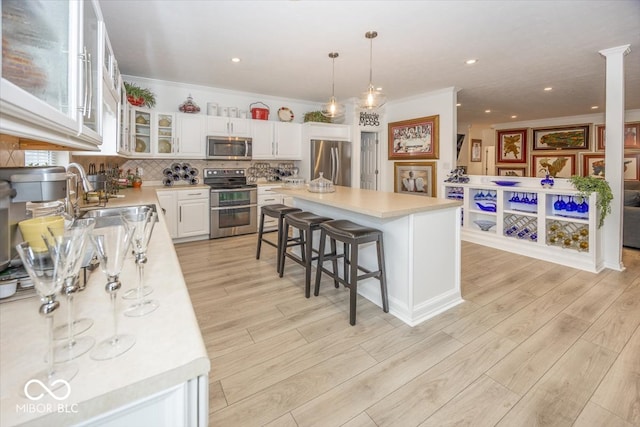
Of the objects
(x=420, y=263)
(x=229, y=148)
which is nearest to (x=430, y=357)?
(x=420, y=263)

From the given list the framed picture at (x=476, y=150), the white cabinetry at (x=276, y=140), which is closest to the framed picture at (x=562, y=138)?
the framed picture at (x=476, y=150)

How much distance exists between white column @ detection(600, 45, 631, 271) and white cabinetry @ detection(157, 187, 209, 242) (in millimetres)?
5227

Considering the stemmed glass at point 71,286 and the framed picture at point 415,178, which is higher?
the framed picture at point 415,178

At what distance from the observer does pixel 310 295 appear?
9.40ft

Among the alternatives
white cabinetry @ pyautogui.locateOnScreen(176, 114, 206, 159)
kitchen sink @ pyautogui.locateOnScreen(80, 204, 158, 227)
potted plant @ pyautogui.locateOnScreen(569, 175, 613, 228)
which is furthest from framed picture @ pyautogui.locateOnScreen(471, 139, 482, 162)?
kitchen sink @ pyautogui.locateOnScreen(80, 204, 158, 227)

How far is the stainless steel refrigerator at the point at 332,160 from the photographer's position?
18.8ft

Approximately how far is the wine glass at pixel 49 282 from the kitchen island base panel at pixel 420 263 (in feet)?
6.83

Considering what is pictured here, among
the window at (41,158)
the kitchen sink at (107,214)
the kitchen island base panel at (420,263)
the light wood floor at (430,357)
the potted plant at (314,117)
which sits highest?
the potted plant at (314,117)

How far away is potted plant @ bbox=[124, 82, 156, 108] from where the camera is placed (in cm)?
423

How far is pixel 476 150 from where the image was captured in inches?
403

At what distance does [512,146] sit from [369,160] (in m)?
5.27

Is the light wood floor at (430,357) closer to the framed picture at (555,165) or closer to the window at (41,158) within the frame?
the window at (41,158)

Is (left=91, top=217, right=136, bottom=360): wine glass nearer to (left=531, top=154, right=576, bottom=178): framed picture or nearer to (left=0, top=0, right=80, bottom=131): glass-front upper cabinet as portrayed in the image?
(left=0, top=0, right=80, bottom=131): glass-front upper cabinet

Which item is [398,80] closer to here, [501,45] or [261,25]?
[501,45]
